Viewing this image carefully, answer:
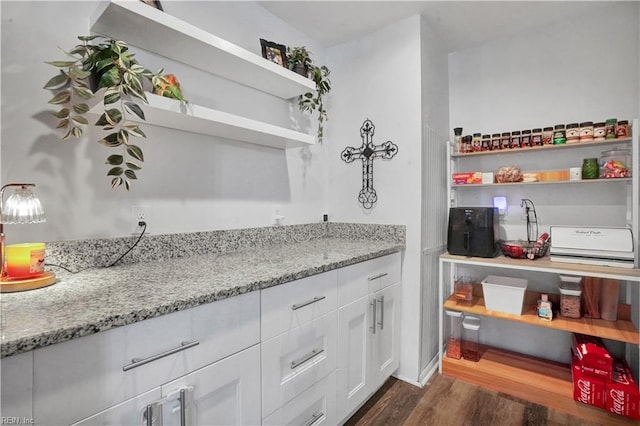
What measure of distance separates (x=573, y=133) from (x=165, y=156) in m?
2.33

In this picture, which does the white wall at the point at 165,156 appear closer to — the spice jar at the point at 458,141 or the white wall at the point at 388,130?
the white wall at the point at 388,130

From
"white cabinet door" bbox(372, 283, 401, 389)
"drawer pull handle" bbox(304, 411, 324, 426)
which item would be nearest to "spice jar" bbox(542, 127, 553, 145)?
"white cabinet door" bbox(372, 283, 401, 389)

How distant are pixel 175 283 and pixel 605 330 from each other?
220cm

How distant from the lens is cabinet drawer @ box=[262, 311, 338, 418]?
113 cm

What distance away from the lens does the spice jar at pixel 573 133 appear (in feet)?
6.20

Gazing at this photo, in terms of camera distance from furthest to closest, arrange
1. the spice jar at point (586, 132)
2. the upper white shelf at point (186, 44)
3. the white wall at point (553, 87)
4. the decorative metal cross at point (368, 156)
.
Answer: the decorative metal cross at point (368, 156)
the white wall at point (553, 87)
the spice jar at point (586, 132)
the upper white shelf at point (186, 44)

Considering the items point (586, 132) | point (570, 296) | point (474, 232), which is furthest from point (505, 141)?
point (570, 296)

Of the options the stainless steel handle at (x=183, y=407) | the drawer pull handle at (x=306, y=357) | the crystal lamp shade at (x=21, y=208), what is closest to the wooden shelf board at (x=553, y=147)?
the drawer pull handle at (x=306, y=357)

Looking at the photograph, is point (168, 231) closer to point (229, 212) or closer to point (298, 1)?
point (229, 212)

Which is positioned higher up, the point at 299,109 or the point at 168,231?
the point at 299,109

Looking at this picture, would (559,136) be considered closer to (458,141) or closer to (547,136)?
(547,136)

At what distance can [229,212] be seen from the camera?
1764 mm

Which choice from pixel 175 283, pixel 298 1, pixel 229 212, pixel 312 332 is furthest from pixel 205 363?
pixel 298 1

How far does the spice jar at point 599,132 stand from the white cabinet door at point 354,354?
5.38 ft
